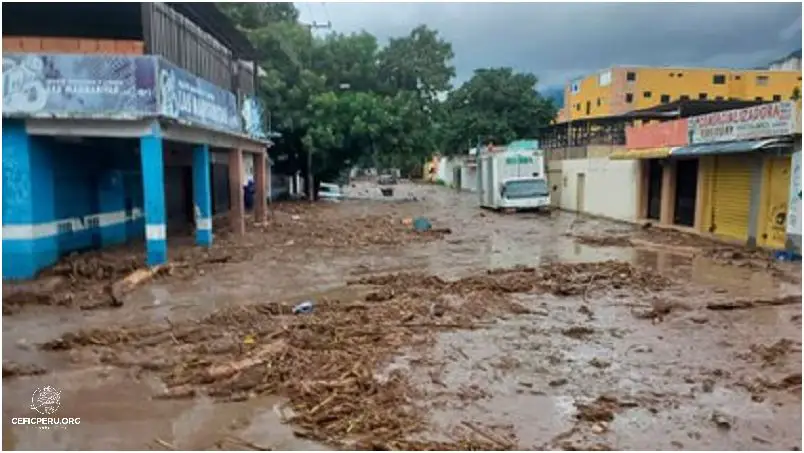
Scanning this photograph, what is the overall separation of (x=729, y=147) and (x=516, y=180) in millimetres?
14276

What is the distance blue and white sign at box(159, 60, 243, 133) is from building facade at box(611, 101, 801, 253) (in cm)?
1333

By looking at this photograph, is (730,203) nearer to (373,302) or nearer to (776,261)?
(776,261)

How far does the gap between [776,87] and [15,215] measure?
63741 millimetres

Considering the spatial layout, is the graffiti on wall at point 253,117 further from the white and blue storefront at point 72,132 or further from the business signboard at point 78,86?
→ the business signboard at point 78,86

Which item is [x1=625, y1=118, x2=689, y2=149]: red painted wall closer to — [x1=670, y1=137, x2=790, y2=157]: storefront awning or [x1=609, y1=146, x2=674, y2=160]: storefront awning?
[x1=609, y1=146, x2=674, y2=160]: storefront awning

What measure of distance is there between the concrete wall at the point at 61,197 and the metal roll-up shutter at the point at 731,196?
16.6 metres

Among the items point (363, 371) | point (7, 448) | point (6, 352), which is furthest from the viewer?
point (6, 352)

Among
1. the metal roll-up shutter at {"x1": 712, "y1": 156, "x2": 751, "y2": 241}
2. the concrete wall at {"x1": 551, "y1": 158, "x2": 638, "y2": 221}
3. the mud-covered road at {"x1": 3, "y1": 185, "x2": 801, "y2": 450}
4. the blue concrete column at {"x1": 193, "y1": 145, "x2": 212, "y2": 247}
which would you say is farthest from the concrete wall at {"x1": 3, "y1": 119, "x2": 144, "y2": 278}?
the concrete wall at {"x1": 551, "y1": 158, "x2": 638, "y2": 221}

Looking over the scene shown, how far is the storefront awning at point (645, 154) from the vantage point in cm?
2164

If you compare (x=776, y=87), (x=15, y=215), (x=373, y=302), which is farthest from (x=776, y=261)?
(x=776, y=87)

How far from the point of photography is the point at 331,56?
3688 cm

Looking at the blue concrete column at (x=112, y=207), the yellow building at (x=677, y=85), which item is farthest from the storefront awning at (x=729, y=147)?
the yellow building at (x=677, y=85)

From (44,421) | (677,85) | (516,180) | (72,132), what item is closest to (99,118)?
(72,132)

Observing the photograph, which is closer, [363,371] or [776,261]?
[363,371]
